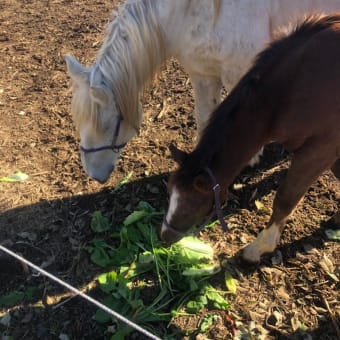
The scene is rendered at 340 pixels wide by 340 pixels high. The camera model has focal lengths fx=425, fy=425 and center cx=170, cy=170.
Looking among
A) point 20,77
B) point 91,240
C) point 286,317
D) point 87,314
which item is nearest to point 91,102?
point 91,240

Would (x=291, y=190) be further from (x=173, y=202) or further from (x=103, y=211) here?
(x=103, y=211)

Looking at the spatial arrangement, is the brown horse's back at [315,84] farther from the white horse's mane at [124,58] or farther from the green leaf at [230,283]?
the green leaf at [230,283]

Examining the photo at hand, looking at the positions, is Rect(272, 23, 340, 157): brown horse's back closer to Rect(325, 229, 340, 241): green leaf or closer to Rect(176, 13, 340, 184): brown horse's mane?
Rect(176, 13, 340, 184): brown horse's mane

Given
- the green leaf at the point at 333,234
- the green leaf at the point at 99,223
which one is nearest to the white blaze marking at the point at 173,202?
the green leaf at the point at 99,223

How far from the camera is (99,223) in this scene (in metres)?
3.25

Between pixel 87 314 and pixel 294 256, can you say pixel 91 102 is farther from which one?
pixel 294 256

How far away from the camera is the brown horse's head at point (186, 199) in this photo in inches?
88.1

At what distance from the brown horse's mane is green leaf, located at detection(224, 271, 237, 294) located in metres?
0.97

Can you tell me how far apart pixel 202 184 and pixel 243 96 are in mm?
555

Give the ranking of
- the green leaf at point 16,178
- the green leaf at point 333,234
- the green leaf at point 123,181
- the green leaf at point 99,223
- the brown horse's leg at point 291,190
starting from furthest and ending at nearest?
the green leaf at point 16,178 < the green leaf at point 123,181 < the green leaf at point 99,223 < the green leaf at point 333,234 < the brown horse's leg at point 291,190

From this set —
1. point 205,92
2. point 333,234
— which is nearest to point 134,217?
point 205,92

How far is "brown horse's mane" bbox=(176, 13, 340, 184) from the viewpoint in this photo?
225cm

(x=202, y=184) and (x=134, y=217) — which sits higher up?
(x=202, y=184)

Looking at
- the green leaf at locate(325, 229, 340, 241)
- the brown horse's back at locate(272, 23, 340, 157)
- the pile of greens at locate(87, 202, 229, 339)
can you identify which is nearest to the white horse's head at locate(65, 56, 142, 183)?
the pile of greens at locate(87, 202, 229, 339)
